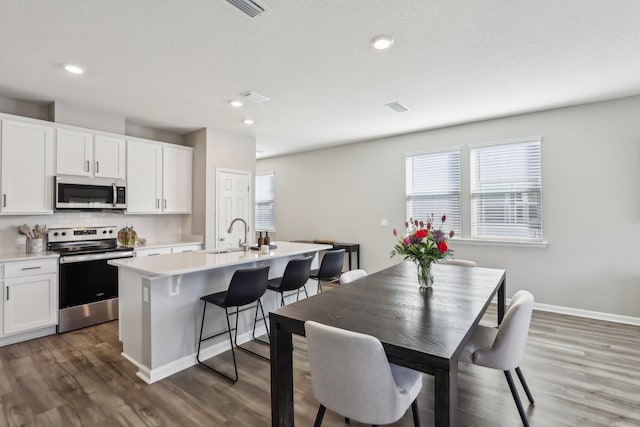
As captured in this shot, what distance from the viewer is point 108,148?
414cm

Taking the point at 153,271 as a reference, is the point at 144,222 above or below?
above

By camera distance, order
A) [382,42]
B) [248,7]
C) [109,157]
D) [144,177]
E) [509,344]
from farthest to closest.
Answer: [144,177], [109,157], [382,42], [248,7], [509,344]

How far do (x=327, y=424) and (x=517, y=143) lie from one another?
4239 millimetres

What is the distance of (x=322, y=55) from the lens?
2.67 meters

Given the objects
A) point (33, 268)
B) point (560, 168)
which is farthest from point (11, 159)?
point (560, 168)

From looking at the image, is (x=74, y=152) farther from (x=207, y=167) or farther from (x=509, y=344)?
(x=509, y=344)

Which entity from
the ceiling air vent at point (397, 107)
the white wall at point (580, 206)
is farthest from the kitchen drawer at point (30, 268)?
the white wall at point (580, 206)

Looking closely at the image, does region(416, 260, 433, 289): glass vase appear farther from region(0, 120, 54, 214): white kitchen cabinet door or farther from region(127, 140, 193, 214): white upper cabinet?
region(0, 120, 54, 214): white kitchen cabinet door

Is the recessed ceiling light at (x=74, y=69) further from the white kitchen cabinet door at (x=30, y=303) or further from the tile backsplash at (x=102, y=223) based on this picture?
the white kitchen cabinet door at (x=30, y=303)

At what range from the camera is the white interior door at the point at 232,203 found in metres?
5.09

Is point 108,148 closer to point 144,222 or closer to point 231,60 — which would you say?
point 144,222

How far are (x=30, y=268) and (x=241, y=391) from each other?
274 cm

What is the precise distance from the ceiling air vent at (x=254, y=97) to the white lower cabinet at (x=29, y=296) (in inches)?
109

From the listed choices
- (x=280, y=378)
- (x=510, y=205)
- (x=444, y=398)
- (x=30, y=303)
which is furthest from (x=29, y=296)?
(x=510, y=205)
